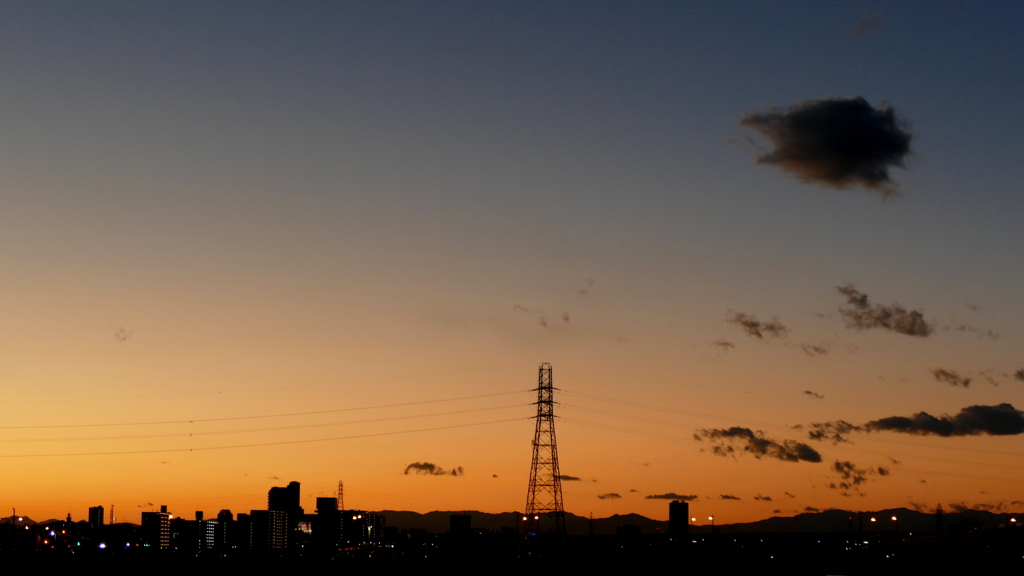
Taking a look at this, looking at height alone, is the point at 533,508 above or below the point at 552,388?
below

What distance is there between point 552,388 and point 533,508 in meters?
18.8

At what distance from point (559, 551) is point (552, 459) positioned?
3468cm

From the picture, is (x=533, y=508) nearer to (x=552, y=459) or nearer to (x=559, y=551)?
(x=552, y=459)

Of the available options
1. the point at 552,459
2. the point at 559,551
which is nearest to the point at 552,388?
the point at 552,459

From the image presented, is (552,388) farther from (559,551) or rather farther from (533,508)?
(559,551)

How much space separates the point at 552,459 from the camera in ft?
502

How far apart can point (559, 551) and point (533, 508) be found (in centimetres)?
2898

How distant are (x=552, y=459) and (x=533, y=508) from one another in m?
8.68

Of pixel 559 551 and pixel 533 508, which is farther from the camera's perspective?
pixel 559 551

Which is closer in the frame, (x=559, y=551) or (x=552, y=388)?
(x=552, y=388)

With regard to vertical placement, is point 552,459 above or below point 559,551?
above

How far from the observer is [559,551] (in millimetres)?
180375

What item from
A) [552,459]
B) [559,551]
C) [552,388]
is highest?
[552,388]

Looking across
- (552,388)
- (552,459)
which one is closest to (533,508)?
(552,459)
